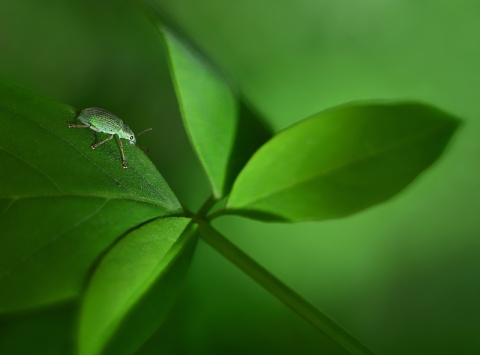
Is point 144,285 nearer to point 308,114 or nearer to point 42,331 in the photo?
point 42,331

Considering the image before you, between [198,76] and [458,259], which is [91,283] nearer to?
[198,76]

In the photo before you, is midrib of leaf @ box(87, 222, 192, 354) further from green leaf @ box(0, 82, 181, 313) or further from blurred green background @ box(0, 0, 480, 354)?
blurred green background @ box(0, 0, 480, 354)

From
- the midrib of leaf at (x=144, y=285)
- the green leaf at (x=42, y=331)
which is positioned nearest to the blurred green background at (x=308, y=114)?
the green leaf at (x=42, y=331)

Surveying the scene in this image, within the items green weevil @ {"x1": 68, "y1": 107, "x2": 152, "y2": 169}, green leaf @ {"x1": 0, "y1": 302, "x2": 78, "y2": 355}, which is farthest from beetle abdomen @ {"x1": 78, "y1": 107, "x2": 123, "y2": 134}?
green leaf @ {"x1": 0, "y1": 302, "x2": 78, "y2": 355}

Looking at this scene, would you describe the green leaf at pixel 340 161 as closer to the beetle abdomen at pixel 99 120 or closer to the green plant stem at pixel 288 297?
the green plant stem at pixel 288 297

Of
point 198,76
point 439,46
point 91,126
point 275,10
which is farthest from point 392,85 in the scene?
point 91,126
